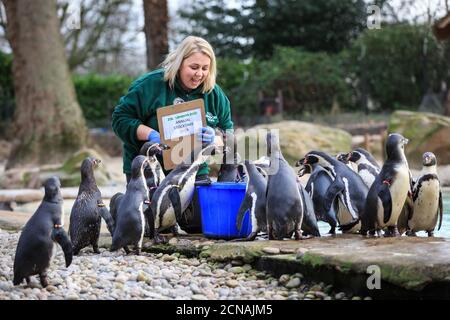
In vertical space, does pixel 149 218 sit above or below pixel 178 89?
below

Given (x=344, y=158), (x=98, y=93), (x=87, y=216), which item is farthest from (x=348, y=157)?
(x=98, y=93)

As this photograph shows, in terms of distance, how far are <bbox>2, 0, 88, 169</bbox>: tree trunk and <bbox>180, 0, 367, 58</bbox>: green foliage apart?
921cm

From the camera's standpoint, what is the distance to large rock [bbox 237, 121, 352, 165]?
12227mm

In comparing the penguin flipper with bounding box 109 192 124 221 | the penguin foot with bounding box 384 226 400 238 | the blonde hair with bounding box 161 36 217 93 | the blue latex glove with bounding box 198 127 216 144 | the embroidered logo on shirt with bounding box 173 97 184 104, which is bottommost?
the penguin foot with bounding box 384 226 400 238

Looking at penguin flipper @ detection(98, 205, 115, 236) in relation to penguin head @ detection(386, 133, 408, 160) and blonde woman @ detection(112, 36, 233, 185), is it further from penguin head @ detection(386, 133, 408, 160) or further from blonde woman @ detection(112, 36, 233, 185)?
penguin head @ detection(386, 133, 408, 160)

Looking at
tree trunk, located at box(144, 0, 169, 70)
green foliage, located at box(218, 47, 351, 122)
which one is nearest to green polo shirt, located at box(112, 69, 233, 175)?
tree trunk, located at box(144, 0, 169, 70)

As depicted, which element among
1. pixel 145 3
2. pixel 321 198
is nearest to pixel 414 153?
pixel 145 3

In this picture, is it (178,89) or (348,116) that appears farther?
(348,116)

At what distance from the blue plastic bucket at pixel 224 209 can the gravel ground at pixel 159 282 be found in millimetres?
436

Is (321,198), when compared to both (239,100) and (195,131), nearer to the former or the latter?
(195,131)

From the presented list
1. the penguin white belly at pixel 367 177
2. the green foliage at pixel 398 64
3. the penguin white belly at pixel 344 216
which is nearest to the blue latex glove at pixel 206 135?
the penguin white belly at pixel 344 216
